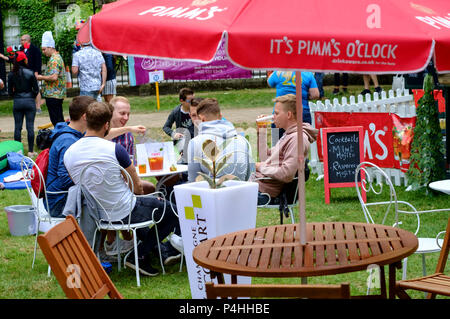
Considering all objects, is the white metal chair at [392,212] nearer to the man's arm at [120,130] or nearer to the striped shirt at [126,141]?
the man's arm at [120,130]

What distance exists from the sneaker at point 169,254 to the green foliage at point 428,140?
12.0ft

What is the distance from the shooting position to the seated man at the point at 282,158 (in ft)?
20.0

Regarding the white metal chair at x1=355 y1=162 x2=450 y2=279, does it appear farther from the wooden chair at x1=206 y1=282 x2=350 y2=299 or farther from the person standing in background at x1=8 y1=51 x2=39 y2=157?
the person standing in background at x1=8 y1=51 x2=39 y2=157

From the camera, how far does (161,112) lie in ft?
54.9

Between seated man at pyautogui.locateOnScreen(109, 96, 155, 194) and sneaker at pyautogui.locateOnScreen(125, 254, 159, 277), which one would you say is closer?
sneaker at pyautogui.locateOnScreen(125, 254, 159, 277)

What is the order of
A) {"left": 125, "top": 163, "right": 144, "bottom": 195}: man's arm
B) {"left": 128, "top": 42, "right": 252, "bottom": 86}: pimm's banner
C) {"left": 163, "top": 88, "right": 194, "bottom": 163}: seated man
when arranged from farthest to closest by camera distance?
{"left": 128, "top": 42, "right": 252, "bottom": 86}: pimm's banner → {"left": 163, "top": 88, "right": 194, "bottom": 163}: seated man → {"left": 125, "top": 163, "right": 144, "bottom": 195}: man's arm

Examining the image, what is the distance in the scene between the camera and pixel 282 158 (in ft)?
20.5

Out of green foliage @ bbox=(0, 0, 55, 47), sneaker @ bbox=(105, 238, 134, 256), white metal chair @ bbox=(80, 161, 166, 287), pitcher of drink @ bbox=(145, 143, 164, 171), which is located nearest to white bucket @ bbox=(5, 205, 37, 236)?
sneaker @ bbox=(105, 238, 134, 256)

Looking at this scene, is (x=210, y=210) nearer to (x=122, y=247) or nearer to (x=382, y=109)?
(x=122, y=247)

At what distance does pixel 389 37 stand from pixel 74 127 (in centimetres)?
355

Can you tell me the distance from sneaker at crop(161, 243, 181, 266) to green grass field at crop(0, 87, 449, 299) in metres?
0.07

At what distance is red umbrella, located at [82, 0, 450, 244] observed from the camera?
319 centimetres

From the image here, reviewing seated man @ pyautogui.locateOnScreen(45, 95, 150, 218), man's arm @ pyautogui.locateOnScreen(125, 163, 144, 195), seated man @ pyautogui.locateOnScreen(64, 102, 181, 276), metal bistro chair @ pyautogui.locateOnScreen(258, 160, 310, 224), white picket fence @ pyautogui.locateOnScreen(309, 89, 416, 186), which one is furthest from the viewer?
white picket fence @ pyautogui.locateOnScreen(309, 89, 416, 186)
